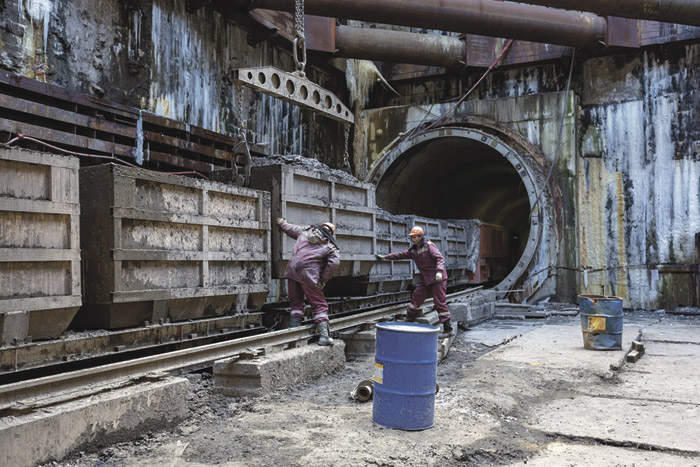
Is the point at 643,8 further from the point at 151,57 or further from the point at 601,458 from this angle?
the point at 601,458

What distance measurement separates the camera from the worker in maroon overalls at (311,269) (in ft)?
22.6

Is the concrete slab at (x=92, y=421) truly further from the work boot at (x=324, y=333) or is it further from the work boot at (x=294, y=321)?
the work boot at (x=294, y=321)

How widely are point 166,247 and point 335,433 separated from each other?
8.47 ft

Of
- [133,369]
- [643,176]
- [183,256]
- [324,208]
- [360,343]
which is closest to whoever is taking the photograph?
[133,369]

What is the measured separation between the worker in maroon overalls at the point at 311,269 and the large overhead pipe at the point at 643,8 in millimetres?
7025

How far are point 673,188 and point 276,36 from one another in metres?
9.66

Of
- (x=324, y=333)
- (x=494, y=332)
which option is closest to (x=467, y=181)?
(x=494, y=332)

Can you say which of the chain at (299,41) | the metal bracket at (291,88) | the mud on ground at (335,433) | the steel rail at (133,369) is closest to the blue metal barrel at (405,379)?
the mud on ground at (335,433)

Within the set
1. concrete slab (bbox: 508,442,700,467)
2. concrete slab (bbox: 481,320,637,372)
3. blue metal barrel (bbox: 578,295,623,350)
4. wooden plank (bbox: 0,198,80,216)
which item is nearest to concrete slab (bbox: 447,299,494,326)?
concrete slab (bbox: 481,320,637,372)

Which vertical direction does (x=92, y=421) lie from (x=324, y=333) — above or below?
below

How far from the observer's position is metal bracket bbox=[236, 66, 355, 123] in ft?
22.2

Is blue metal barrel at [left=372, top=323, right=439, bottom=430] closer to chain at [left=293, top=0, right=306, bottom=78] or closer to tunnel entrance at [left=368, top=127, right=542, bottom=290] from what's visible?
chain at [left=293, top=0, right=306, bottom=78]

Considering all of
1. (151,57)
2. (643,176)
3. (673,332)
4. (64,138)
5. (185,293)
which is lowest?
(673,332)

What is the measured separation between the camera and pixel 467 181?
2083 cm
